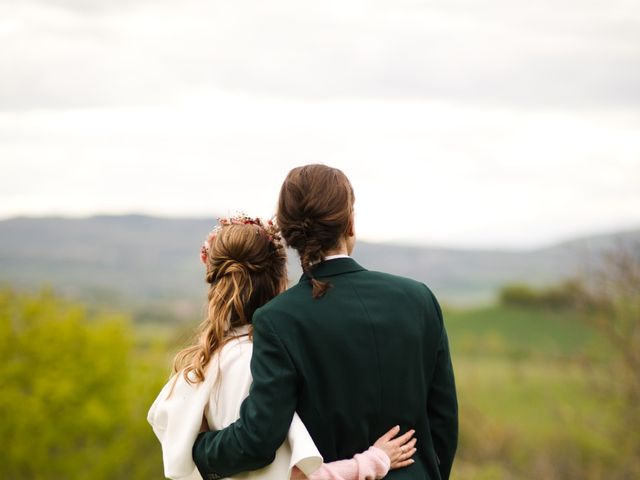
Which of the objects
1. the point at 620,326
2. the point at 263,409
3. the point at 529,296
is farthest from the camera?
the point at 529,296

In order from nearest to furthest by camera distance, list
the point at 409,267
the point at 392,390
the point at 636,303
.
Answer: the point at 392,390
the point at 636,303
the point at 409,267

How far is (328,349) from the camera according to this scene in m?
3.04

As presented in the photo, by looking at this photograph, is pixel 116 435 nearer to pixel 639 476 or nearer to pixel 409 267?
pixel 639 476

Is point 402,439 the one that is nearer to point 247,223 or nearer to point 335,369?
point 335,369

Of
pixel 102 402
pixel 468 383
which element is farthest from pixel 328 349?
pixel 468 383

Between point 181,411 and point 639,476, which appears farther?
point 639,476

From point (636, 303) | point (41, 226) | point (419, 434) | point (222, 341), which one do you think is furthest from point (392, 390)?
point (41, 226)

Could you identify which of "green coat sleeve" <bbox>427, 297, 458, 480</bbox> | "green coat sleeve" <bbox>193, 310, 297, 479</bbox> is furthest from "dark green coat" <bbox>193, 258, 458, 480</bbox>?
"green coat sleeve" <bbox>427, 297, 458, 480</bbox>

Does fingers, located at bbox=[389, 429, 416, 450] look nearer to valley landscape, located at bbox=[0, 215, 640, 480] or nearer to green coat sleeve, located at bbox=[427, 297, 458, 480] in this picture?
green coat sleeve, located at bbox=[427, 297, 458, 480]

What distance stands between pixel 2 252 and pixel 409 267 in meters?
36.4

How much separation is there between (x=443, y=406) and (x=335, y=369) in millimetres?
533

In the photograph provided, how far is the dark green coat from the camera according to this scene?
118 inches

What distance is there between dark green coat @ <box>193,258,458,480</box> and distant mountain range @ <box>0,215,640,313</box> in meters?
52.1

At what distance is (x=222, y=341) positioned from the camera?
3322 mm
